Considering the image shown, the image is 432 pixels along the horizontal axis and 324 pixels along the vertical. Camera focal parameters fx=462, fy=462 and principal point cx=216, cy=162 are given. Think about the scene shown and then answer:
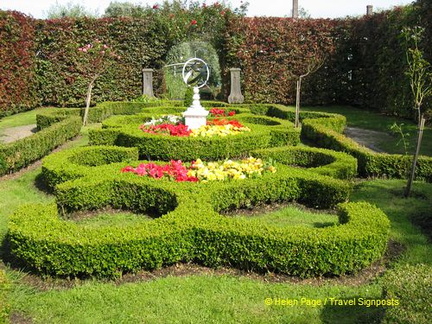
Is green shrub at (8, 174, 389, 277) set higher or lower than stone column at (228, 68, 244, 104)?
lower

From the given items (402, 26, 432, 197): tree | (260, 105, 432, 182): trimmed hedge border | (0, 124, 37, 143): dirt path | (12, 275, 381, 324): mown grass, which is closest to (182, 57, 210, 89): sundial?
(0, 124, 37, 143): dirt path

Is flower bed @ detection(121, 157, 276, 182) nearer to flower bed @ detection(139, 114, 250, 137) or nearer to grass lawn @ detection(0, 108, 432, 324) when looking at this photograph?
grass lawn @ detection(0, 108, 432, 324)

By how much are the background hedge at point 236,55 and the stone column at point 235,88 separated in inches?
24.2

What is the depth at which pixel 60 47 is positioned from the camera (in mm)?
19000

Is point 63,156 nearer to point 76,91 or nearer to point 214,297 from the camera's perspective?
point 214,297

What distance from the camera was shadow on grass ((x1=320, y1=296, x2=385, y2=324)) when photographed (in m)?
4.13

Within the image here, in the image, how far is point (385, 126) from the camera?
14547 millimetres

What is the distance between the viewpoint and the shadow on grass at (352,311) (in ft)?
13.5

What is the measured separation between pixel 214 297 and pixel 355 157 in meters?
→ 5.58

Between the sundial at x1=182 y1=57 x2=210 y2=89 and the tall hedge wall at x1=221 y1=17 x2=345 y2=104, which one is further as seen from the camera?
the tall hedge wall at x1=221 y1=17 x2=345 y2=104

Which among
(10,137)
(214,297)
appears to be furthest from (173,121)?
(214,297)

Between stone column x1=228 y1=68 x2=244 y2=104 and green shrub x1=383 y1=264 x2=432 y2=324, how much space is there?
51.0 ft

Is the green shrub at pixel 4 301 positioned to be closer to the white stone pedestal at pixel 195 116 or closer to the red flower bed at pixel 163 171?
the red flower bed at pixel 163 171

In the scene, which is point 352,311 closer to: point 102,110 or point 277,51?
point 102,110
